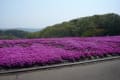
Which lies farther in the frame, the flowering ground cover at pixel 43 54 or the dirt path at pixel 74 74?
the flowering ground cover at pixel 43 54

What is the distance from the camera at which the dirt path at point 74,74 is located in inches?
308


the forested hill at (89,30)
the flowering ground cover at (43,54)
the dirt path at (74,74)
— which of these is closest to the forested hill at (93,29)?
the forested hill at (89,30)

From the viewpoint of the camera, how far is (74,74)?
328 inches

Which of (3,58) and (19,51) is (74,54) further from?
(3,58)

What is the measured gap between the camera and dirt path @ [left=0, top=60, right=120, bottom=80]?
25.7ft

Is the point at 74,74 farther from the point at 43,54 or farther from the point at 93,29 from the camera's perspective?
the point at 93,29

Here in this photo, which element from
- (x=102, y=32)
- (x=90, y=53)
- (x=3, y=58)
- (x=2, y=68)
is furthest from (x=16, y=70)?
(x=102, y=32)

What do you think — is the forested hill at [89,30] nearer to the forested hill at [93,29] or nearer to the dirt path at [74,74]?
the forested hill at [93,29]

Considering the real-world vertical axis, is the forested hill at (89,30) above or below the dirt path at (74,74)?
above

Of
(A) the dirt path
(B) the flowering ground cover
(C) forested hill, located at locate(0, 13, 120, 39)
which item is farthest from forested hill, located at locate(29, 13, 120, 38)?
(A) the dirt path

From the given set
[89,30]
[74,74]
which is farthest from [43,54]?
[89,30]

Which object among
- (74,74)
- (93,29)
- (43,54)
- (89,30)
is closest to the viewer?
(74,74)

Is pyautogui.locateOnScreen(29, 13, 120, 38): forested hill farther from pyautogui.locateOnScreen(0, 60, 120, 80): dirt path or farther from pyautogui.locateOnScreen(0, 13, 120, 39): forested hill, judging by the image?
pyautogui.locateOnScreen(0, 60, 120, 80): dirt path

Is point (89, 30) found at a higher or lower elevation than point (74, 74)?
higher
